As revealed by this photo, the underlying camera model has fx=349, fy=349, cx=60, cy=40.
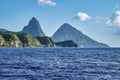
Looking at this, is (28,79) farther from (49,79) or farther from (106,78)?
(106,78)

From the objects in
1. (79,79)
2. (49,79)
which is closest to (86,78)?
(79,79)

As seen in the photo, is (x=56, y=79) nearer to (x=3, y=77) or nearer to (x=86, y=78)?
(x=86, y=78)

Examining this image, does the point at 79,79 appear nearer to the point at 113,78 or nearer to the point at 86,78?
the point at 86,78

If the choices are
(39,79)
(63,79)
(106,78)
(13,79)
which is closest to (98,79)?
(106,78)

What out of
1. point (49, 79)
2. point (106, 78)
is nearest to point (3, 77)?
point (49, 79)

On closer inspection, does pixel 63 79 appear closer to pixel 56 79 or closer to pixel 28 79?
pixel 56 79
